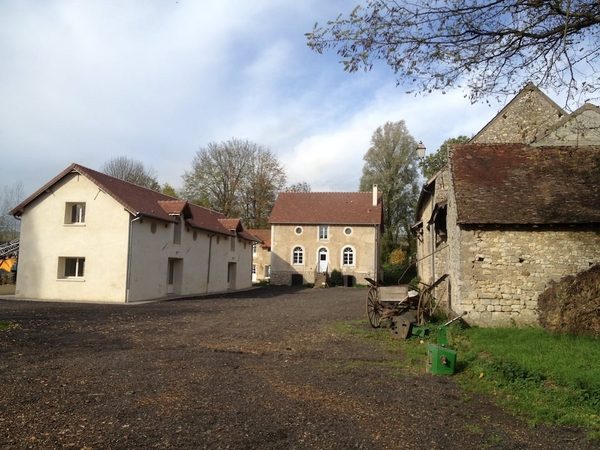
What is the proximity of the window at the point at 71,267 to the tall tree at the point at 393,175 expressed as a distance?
→ 1256 inches

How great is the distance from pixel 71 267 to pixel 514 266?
62.6 feet

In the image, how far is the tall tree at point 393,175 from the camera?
48688 millimetres

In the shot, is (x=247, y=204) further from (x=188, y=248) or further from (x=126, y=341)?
(x=126, y=341)

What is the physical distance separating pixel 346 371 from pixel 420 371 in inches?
51.4

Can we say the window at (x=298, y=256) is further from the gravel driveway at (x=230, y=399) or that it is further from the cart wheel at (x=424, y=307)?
the gravel driveway at (x=230, y=399)

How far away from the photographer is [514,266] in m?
12.9

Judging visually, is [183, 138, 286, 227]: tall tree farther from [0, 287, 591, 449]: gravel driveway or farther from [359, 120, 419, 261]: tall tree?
[0, 287, 591, 449]: gravel driveway

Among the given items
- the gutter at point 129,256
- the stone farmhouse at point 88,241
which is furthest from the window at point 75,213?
the gutter at point 129,256

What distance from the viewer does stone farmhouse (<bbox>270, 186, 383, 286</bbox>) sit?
42.5 meters

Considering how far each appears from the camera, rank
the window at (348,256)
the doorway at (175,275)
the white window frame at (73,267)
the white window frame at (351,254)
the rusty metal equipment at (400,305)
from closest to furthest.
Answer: the rusty metal equipment at (400,305), the white window frame at (73,267), the doorway at (175,275), the white window frame at (351,254), the window at (348,256)

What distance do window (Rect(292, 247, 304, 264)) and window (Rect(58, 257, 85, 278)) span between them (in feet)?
75.9

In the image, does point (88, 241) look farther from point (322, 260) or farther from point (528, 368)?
point (322, 260)

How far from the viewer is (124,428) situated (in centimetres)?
512

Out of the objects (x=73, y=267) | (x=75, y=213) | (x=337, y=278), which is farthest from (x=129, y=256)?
(x=337, y=278)
